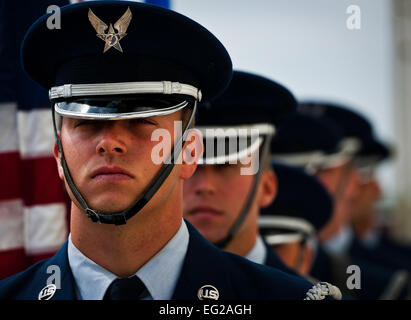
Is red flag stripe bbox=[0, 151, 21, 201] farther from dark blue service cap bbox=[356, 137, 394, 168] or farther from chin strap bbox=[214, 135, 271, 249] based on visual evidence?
dark blue service cap bbox=[356, 137, 394, 168]

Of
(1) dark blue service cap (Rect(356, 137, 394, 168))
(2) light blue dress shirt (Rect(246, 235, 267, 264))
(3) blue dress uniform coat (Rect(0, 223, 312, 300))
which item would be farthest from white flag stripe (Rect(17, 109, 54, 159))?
(1) dark blue service cap (Rect(356, 137, 394, 168))

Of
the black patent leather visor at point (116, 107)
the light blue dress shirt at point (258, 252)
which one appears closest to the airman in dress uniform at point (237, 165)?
the light blue dress shirt at point (258, 252)

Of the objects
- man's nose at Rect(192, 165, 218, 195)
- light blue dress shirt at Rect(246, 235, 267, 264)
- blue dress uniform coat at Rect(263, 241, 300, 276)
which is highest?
man's nose at Rect(192, 165, 218, 195)

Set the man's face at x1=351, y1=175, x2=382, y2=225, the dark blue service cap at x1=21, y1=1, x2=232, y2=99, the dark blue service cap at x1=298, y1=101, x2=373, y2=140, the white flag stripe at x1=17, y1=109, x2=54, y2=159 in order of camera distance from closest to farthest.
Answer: the dark blue service cap at x1=21, y1=1, x2=232, y2=99 < the white flag stripe at x1=17, y1=109, x2=54, y2=159 < the dark blue service cap at x1=298, y1=101, x2=373, y2=140 < the man's face at x1=351, y1=175, x2=382, y2=225

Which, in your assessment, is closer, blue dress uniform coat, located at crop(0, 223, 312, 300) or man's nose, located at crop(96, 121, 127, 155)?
man's nose, located at crop(96, 121, 127, 155)

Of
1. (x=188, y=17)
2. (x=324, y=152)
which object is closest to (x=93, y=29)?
(x=188, y=17)

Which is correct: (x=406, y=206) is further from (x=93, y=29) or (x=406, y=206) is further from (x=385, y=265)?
(x=93, y=29)

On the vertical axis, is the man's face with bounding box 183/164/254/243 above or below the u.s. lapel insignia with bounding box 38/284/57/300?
above

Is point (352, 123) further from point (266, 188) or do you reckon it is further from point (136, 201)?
point (136, 201)

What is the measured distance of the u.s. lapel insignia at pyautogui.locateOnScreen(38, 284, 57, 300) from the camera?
90.9 inches

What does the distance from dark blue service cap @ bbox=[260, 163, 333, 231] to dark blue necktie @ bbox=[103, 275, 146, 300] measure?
6.86 feet

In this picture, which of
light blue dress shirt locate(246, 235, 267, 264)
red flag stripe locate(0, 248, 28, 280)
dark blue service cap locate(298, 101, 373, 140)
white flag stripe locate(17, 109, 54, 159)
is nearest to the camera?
red flag stripe locate(0, 248, 28, 280)

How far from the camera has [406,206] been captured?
13922 mm

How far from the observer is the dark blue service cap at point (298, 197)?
4.37 metres
